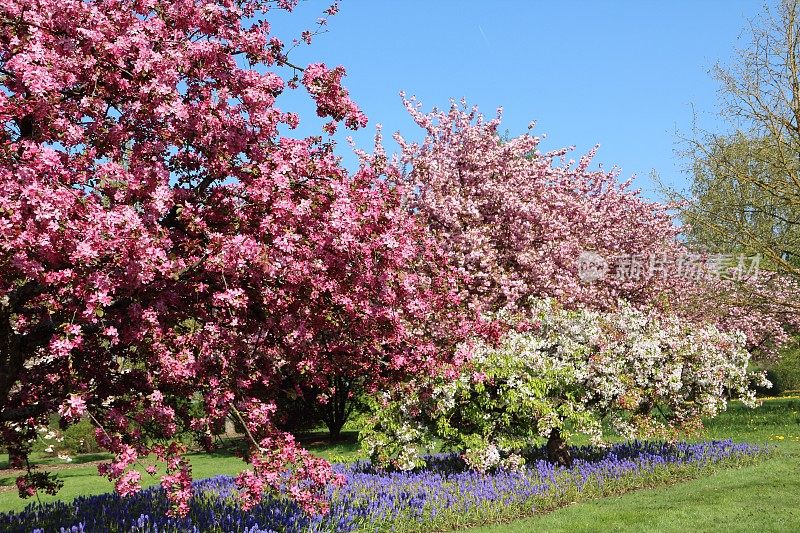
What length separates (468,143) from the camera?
2223cm

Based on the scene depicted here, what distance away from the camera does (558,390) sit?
14.2 metres

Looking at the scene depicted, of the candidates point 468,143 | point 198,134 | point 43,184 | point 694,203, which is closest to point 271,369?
point 198,134

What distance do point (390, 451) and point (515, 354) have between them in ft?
10.3

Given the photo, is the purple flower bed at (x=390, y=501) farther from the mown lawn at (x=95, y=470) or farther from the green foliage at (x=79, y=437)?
the green foliage at (x=79, y=437)

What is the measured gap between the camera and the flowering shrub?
13.1m

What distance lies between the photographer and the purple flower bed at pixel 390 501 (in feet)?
29.7

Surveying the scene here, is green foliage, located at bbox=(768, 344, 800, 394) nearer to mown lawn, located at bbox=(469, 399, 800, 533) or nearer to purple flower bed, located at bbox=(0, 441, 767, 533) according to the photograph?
mown lawn, located at bbox=(469, 399, 800, 533)

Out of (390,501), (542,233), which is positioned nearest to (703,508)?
(390,501)

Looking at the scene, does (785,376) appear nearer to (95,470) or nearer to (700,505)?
(700,505)

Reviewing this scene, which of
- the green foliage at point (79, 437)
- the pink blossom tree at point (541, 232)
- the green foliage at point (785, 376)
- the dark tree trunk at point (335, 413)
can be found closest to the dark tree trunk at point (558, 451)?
the pink blossom tree at point (541, 232)

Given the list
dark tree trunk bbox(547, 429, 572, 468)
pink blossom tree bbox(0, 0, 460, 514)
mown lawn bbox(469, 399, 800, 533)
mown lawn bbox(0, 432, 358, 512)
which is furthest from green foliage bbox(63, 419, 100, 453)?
mown lawn bbox(469, 399, 800, 533)

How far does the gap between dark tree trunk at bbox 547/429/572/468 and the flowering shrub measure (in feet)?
0.17

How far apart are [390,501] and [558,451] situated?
5454 mm

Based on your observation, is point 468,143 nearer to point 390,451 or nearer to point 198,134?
point 390,451
